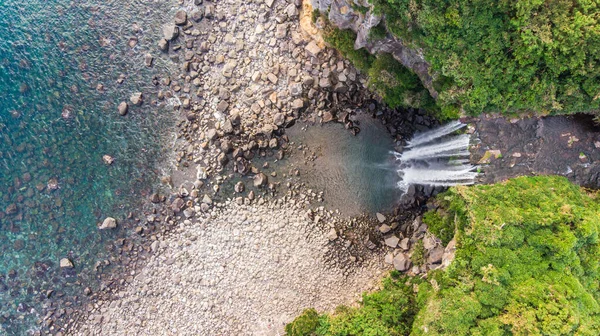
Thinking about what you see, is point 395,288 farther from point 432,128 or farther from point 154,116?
point 154,116

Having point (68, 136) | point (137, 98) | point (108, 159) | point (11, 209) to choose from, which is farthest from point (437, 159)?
point (11, 209)

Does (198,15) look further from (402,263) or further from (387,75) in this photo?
(402,263)

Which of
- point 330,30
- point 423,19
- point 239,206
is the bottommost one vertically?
point 239,206

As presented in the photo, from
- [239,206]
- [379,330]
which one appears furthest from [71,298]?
[379,330]

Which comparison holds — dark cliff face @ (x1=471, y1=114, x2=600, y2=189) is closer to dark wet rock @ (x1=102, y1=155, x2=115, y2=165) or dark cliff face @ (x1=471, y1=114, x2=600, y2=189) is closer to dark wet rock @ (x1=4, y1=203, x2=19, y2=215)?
dark wet rock @ (x1=102, y1=155, x2=115, y2=165)

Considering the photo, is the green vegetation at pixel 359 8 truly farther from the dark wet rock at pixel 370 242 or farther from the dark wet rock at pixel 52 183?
the dark wet rock at pixel 52 183

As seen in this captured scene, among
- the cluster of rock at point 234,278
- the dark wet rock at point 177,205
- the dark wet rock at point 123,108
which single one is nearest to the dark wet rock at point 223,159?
the cluster of rock at point 234,278

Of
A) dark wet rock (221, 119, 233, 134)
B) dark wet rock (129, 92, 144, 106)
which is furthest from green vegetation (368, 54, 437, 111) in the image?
dark wet rock (129, 92, 144, 106)
